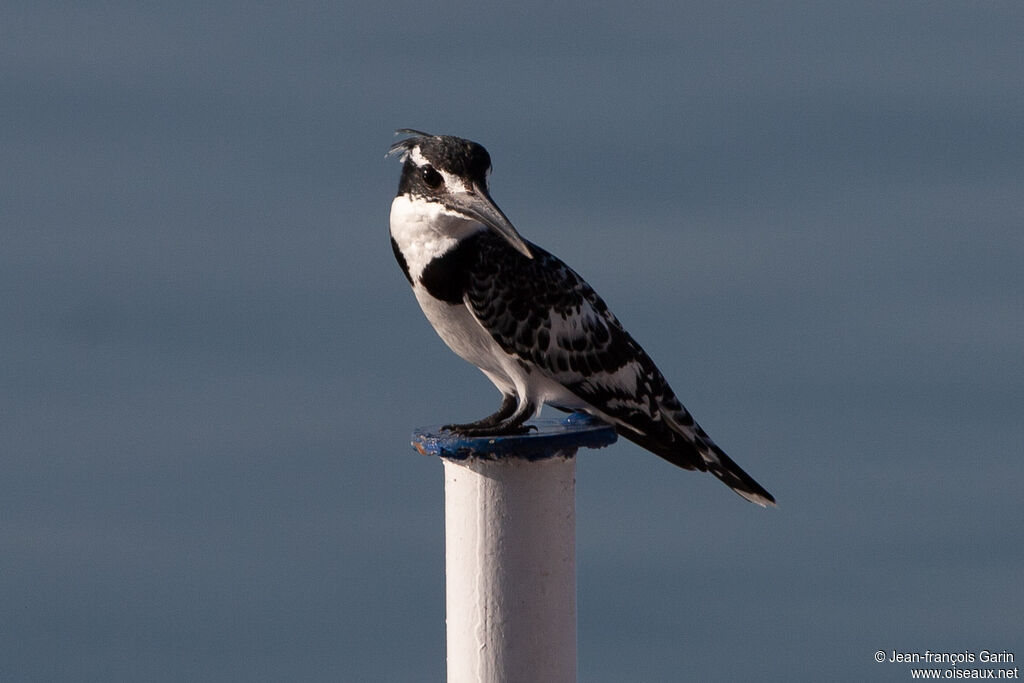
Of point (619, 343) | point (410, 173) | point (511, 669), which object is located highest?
point (410, 173)

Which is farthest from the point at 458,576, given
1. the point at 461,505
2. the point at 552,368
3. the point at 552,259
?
the point at 552,259

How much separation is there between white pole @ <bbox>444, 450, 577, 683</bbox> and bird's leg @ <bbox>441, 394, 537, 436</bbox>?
55cm

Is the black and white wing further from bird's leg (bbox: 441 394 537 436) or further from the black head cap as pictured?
the black head cap

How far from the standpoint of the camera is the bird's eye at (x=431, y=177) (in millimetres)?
9742

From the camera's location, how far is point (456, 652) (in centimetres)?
903

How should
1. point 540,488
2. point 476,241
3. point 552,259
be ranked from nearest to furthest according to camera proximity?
point 540,488 < point 476,241 < point 552,259

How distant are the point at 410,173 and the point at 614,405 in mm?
2037

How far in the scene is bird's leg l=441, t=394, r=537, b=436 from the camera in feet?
31.0

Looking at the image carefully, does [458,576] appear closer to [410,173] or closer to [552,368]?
[552,368]

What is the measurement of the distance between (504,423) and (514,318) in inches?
27.2

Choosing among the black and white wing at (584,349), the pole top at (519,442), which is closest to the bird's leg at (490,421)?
the pole top at (519,442)

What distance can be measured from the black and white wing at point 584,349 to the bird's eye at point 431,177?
18.5 inches

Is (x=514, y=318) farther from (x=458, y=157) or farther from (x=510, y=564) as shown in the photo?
(x=510, y=564)

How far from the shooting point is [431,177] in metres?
9.77
